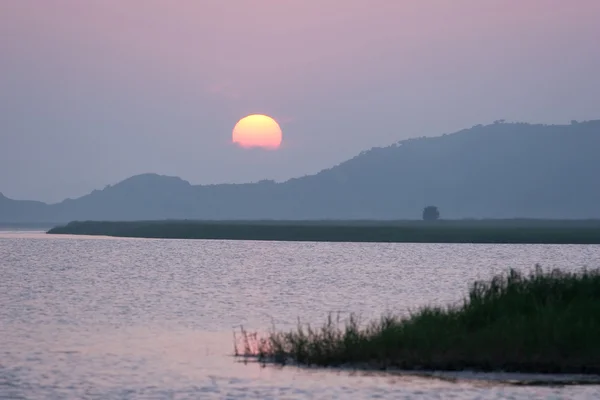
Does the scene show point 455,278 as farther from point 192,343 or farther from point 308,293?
point 192,343

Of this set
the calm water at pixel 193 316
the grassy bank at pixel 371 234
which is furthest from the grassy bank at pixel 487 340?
the grassy bank at pixel 371 234

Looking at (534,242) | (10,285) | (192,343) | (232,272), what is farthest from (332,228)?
(192,343)

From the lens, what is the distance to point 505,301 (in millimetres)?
33781

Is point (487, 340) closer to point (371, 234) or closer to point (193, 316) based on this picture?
point (193, 316)

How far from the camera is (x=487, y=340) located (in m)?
30.4

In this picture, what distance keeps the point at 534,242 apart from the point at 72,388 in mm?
128621

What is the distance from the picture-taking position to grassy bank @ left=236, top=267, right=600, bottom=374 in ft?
97.4

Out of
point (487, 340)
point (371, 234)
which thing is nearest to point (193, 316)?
point (487, 340)

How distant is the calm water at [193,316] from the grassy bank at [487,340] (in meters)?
1.19

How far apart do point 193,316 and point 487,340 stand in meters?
20.1

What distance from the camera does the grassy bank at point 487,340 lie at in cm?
2969

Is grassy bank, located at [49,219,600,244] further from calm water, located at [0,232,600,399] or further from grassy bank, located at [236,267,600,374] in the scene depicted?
grassy bank, located at [236,267,600,374]

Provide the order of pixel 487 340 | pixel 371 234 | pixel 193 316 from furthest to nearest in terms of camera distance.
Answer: pixel 371 234
pixel 193 316
pixel 487 340

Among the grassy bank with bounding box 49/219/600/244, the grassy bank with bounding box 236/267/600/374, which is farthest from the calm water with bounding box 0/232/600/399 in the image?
the grassy bank with bounding box 49/219/600/244
